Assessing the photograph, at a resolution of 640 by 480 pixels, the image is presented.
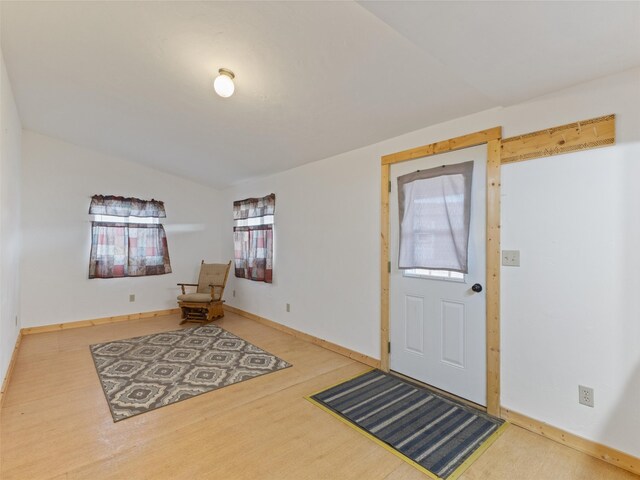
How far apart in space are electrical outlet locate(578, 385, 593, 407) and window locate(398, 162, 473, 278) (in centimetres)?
97

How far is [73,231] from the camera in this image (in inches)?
177

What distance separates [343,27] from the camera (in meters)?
1.75

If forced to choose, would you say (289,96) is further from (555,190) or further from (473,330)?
(473,330)

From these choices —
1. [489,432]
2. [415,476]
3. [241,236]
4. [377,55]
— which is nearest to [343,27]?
[377,55]

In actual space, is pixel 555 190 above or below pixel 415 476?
above

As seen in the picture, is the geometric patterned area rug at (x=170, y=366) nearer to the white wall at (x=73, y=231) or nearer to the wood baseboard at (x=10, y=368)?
the wood baseboard at (x=10, y=368)

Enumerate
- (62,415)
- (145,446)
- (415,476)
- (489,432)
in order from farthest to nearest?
(62,415) → (489,432) → (145,446) → (415,476)

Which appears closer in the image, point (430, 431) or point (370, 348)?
point (430, 431)

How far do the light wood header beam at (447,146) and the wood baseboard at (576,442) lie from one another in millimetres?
1939

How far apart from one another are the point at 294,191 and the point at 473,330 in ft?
8.81

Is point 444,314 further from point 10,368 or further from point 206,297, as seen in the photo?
point 10,368

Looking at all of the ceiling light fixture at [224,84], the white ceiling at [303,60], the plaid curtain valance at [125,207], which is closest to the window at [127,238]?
the plaid curtain valance at [125,207]

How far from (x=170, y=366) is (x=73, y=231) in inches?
112

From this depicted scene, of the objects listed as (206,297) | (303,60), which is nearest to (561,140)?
(303,60)
